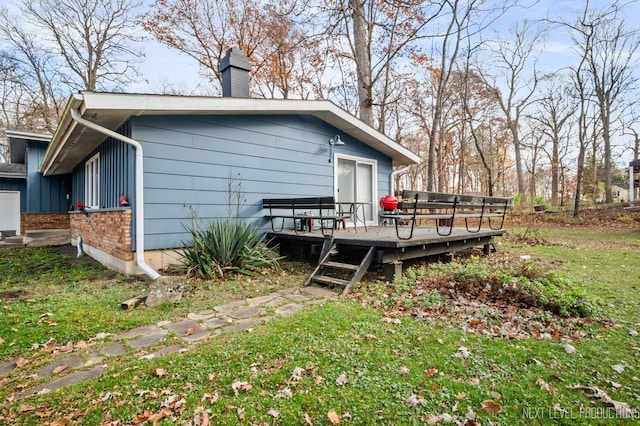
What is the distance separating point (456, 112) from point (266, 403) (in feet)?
71.4

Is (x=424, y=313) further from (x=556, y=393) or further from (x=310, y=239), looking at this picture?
(x=310, y=239)

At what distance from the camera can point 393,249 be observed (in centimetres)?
486

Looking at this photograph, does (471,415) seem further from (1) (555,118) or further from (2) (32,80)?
(1) (555,118)

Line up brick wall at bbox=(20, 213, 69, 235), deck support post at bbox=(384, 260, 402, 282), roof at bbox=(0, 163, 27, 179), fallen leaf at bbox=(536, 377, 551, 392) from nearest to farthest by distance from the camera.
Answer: fallen leaf at bbox=(536, 377, 551, 392) < deck support post at bbox=(384, 260, 402, 282) < brick wall at bbox=(20, 213, 69, 235) < roof at bbox=(0, 163, 27, 179)

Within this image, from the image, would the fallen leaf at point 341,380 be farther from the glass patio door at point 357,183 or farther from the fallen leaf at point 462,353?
the glass patio door at point 357,183

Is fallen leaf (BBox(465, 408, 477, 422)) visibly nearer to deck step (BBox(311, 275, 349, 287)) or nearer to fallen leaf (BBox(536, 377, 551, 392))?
fallen leaf (BBox(536, 377, 551, 392))

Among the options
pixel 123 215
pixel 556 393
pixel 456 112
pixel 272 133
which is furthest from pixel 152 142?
pixel 456 112

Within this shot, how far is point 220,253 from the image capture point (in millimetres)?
5316

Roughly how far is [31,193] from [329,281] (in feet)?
39.9

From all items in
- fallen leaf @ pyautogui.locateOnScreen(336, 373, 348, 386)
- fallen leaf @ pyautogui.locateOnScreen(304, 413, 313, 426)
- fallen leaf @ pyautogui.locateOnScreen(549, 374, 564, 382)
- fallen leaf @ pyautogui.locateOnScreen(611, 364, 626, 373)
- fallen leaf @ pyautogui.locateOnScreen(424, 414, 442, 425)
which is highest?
fallen leaf @ pyautogui.locateOnScreen(611, 364, 626, 373)

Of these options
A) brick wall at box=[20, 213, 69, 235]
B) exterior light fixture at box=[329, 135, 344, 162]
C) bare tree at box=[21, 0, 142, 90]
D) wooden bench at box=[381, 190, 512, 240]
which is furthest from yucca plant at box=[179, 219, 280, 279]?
bare tree at box=[21, 0, 142, 90]

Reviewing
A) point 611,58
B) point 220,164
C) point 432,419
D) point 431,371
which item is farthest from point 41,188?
point 611,58

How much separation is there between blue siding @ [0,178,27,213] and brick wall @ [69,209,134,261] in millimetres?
6092

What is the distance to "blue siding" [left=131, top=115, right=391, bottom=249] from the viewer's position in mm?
5488
